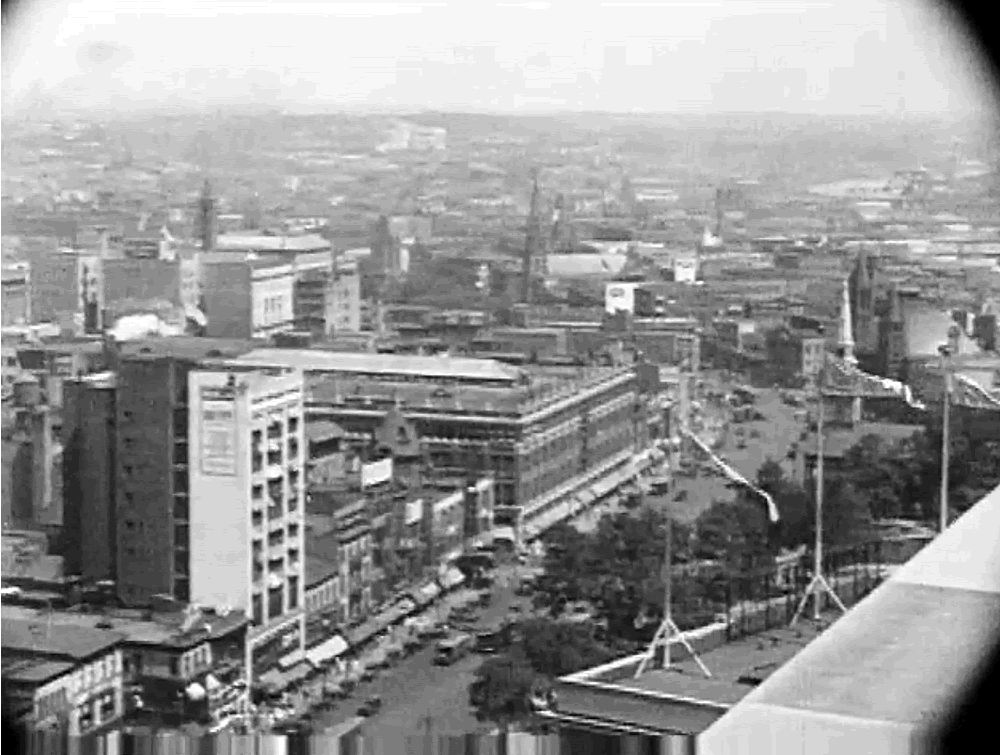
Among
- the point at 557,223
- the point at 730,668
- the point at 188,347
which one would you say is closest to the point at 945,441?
the point at 730,668

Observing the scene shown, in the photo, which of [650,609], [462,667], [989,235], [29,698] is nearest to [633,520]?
[650,609]

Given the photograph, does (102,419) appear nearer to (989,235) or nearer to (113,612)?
(113,612)

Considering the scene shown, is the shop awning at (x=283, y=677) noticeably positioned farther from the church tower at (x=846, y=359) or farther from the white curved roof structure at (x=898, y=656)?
the church tower at (x=846, y=359)

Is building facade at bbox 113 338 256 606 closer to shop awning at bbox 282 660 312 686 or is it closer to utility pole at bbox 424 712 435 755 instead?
shop awning at bbox 282 660 312 686

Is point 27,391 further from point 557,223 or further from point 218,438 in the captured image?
point 557,223

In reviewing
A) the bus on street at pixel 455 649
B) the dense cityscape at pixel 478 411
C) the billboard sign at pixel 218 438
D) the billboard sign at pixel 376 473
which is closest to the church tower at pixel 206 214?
the dense cityscape at pixel 478 411

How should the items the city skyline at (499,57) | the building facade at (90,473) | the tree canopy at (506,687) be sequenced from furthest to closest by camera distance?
the building facade at (90,473)
the tree canopy at (506,687)
the city skyline at (499,57)

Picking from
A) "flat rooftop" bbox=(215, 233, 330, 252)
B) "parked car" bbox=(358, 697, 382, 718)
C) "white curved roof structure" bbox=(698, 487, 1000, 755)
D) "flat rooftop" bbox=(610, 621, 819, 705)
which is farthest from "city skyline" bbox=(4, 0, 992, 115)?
"parked car" bbox=(358, 697, 382, 718)
